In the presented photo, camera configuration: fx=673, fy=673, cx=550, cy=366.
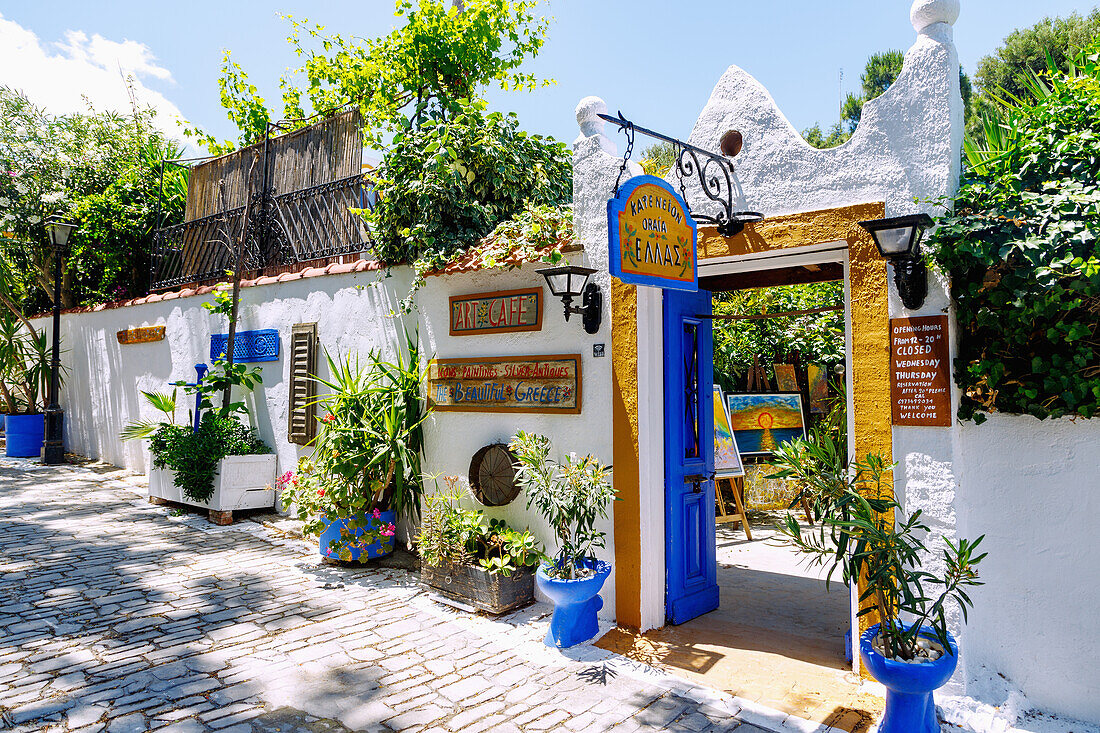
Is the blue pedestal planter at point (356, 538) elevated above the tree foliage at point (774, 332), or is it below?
below

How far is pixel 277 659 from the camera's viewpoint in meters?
4.48

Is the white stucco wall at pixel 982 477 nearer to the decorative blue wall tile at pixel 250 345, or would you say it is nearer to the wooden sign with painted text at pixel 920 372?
the wooden sign with painted text at pixel 920 372

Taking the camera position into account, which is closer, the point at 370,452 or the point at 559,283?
the point at 559,283

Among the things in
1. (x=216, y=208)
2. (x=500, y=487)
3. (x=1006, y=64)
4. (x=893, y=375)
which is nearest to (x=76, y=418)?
(x=216, y=208)

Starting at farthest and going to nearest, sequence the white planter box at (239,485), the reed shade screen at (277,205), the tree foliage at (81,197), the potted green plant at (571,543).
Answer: the tree foliage at (81,197)
the reed shade screen at (277,205)
the white planter box at (239,485)
the potted green plant at (571,543)

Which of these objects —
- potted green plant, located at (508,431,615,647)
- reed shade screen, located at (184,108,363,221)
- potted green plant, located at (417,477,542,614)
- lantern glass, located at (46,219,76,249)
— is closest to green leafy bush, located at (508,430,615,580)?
potted green plant, located at (508,431,615,647)

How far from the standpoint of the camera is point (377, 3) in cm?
992

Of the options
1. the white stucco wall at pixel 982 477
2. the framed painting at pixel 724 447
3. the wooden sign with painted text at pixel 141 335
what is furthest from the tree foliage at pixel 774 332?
the wooden sign with painted text at pixel 141 335

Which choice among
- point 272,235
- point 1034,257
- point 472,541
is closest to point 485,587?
point 472,541

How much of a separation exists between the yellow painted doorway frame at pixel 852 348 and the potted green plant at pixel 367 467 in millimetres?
2358

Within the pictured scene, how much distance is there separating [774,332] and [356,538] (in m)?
6.72

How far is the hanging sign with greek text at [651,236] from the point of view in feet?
12.7

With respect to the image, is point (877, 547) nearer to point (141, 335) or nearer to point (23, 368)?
point (141, 335)

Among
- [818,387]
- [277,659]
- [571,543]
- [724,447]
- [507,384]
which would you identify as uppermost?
[507,384]
